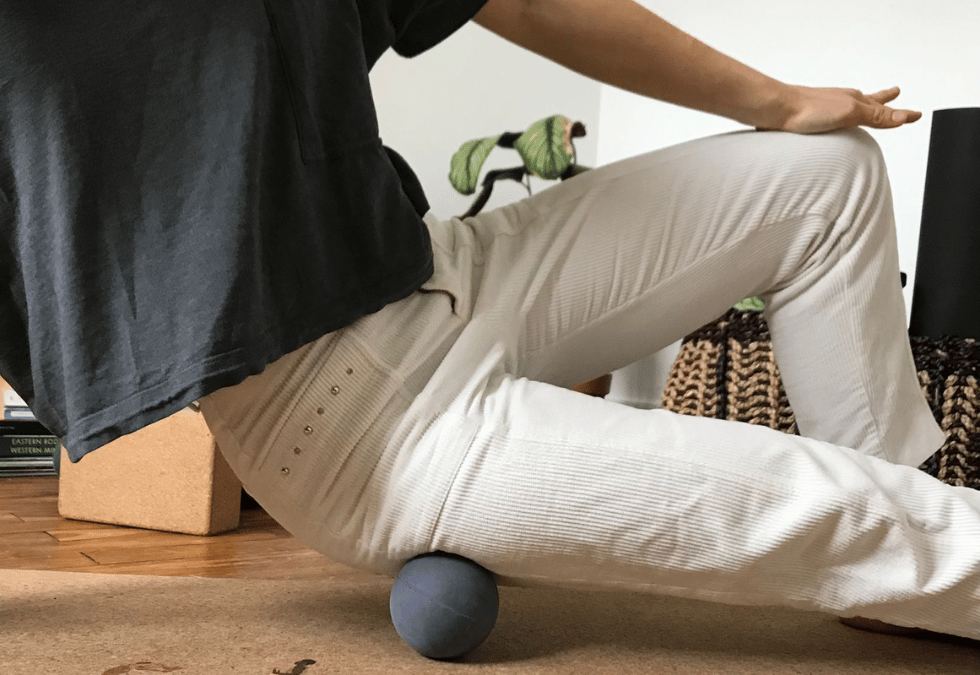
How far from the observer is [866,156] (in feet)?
2.69

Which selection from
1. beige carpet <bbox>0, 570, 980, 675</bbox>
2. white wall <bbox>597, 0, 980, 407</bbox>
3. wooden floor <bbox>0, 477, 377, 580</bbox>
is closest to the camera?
beige carpet <bbox>0, 570, 980, 675</bbox>

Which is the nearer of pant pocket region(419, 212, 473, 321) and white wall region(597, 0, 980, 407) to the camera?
pant pocket region(419, 212, 473, 321)

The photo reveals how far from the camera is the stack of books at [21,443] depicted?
5.68 feet

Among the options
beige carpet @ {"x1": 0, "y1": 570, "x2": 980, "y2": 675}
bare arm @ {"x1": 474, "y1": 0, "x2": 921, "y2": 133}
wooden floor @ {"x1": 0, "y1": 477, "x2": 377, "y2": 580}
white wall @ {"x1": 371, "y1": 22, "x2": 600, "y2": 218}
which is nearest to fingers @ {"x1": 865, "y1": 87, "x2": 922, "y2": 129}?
bare arm @ {"x1": 474, "y1": 0, "x2": 921, "y2": 133}

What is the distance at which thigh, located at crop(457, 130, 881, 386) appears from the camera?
0.79 meters

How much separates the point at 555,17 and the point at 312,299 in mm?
313

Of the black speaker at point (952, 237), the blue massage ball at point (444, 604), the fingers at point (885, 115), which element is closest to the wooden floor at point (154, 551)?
the blue massage ball at point (444, 604)

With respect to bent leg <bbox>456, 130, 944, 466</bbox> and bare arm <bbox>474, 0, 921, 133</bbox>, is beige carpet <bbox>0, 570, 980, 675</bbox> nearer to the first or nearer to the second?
bent leg <bbox>456, 130, 944, 466</bbox>

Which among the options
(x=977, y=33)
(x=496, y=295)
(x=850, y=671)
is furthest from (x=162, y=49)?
(x=977, y=33)

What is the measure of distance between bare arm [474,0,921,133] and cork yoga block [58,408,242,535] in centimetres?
71

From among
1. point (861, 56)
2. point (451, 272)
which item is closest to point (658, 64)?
point (451, 272)

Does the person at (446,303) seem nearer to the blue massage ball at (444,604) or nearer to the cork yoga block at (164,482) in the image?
the blue massage ball at (444,604)

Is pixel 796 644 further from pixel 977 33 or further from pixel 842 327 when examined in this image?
pixel 977 33

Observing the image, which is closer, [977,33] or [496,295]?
[496,295]
